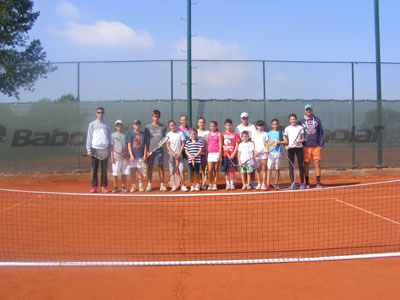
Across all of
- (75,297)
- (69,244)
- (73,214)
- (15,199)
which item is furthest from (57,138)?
(75,297)

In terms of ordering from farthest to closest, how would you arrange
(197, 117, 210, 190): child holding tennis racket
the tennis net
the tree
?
the tree → (197, 117, 210, 190): child holding tennis racket → the tennis net

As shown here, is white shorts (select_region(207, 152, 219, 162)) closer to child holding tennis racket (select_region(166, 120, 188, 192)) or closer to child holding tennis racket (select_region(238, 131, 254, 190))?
child holding tennis racket (select_region(238, 131, 254, 190))

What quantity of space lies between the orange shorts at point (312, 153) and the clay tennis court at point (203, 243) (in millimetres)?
1022

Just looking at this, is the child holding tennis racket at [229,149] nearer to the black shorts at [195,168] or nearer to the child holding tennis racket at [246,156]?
the child holding tennis racket at [246,156]

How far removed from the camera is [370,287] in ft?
12.1

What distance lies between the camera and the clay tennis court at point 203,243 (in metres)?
3.67

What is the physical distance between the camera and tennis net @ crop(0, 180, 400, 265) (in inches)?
182

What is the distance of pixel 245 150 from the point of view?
360 inches

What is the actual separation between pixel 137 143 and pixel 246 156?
101 inches

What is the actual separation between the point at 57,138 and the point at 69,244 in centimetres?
709

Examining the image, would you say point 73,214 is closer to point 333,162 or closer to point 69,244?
point 69,244

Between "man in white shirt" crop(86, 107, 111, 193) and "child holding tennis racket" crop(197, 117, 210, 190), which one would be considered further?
"child holding tennis racket" crop(197, 117, 210, 190)

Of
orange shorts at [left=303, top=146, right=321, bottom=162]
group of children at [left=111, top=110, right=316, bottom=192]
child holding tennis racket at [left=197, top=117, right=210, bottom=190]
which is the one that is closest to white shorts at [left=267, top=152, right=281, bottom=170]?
group of children at [left=111, top=110, right=316, bottom=192]

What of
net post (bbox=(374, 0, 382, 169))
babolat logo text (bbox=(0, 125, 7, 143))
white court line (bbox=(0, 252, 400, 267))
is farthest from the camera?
net post (bbox=(374, 0, 382, 169))
